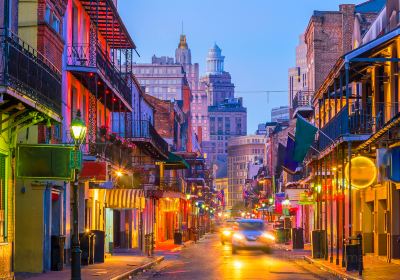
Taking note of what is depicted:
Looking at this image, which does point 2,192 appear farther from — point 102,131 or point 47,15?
point 102,131

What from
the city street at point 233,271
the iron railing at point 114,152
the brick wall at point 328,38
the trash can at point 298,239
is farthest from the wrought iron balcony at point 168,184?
the city street at point 233,271

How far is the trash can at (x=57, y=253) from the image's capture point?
96.6ft

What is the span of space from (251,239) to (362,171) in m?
17.4

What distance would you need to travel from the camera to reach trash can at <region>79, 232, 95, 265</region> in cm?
3306

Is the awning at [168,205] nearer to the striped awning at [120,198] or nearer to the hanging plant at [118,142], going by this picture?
the hanging plant at [118,142]

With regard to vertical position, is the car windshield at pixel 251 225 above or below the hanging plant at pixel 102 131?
below

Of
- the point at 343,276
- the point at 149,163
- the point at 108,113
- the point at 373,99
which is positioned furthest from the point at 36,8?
the point at 149,163

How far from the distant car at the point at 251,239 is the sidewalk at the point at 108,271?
28.8ft

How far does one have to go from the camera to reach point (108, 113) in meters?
46.5

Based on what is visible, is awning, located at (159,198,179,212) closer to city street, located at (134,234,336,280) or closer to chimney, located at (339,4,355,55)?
chimney, located at (339,4,355,55)

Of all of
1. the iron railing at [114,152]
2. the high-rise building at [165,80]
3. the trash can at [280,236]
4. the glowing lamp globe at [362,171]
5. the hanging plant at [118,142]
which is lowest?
the trash can at [280,236]

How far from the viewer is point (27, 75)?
2084 cm

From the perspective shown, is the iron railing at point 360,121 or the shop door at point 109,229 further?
the shop door at point 109,229

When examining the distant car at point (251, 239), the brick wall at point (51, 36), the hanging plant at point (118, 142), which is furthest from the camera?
the distant car at point (251, 239)
